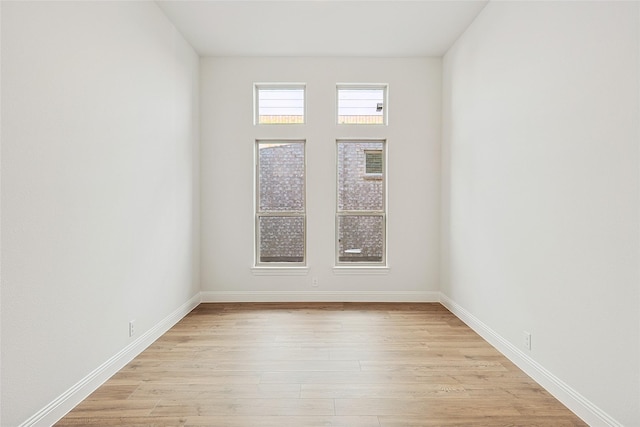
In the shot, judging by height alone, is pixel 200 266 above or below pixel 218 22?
below

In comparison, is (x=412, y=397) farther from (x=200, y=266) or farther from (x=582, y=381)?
(x=200, y=266)

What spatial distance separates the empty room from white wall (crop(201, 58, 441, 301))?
0.03m

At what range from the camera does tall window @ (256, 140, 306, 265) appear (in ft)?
15.1

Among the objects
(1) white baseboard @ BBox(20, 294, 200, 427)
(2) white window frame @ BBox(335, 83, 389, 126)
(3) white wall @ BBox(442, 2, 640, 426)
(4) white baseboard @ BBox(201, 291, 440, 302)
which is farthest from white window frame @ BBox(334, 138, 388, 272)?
(1) white baseboard @ BBox(20, 294, 200, 427)

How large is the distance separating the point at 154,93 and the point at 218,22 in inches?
41.7

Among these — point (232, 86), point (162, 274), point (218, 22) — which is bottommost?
point (162, 274)

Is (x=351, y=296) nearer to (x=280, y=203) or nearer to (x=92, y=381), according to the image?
(x=280, y=203)

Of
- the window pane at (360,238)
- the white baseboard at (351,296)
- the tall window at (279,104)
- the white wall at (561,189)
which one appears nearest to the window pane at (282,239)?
the white baseboard at (351,296)

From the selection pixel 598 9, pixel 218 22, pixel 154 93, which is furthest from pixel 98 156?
pixel 598 9

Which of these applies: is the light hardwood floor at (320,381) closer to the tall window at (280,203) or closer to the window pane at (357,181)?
the tall window at (280,203)

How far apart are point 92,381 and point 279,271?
244cm

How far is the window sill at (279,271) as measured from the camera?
14.8 feet

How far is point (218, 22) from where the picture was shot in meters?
3.58

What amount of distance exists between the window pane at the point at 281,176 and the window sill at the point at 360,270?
3.09ft
